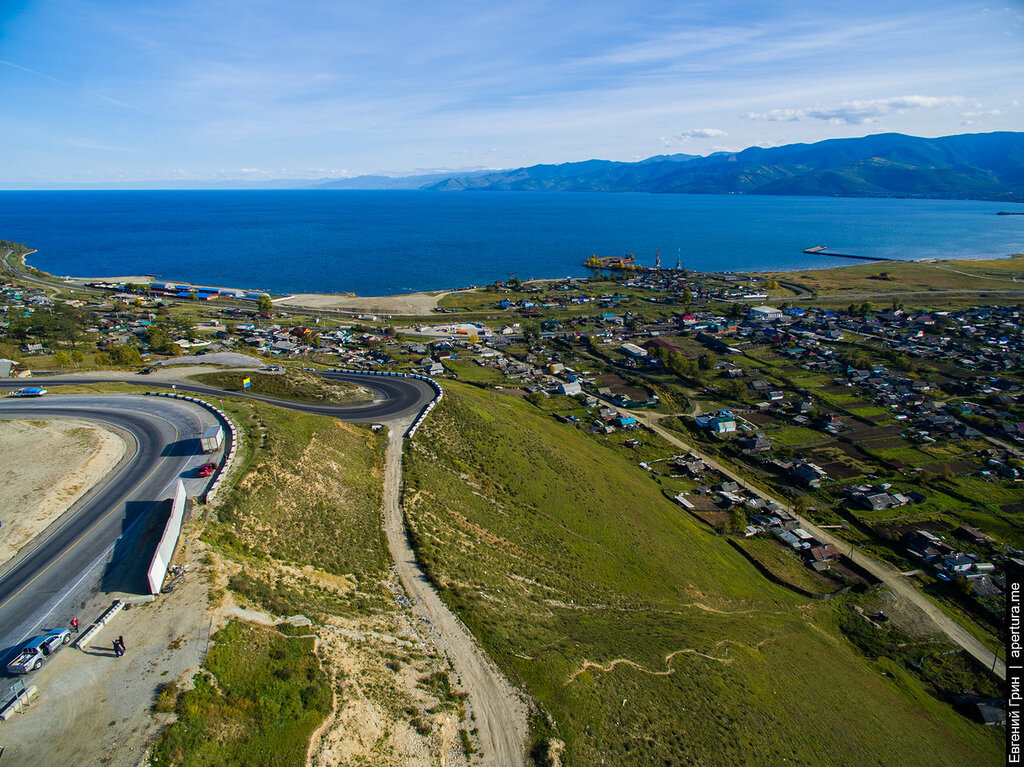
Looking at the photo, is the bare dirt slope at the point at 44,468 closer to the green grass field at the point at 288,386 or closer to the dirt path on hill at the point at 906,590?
the green grass field at the point at 288,386

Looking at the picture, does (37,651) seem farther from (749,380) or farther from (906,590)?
(749,380)

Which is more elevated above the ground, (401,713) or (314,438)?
(314,438)

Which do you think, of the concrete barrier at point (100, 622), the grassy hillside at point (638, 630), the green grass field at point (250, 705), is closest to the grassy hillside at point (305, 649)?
the green grass field at point (250, 705)

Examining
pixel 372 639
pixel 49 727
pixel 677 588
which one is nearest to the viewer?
pixel 49 727

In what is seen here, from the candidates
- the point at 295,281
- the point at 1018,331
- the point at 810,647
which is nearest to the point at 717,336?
the point at 1018,331

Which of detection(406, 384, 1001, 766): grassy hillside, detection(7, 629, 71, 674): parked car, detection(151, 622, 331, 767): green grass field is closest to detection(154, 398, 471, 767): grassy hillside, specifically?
detection(151, 622, 331, 767): green grass field

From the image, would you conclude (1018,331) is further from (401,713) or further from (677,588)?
(401,713)
